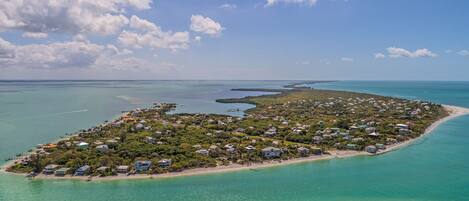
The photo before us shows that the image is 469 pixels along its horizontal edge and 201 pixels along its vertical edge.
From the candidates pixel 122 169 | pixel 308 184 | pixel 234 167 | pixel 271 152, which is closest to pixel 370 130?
pixel 271 152

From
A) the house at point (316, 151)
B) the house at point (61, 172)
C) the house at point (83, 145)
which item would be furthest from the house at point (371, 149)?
the house at point (83, 145)

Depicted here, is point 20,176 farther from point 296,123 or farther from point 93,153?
point 296,123

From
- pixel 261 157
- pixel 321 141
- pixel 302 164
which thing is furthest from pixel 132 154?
pixel 321 141

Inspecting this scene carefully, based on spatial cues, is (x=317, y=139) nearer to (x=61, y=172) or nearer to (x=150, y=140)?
(x=150, y=140)

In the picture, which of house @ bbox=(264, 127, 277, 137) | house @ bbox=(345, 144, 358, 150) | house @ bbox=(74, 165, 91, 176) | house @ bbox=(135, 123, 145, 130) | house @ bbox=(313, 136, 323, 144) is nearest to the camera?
house @ bbox=(74, 165, 91, 176)

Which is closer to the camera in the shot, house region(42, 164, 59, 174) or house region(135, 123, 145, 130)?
house region(42, 164, 59, 174)

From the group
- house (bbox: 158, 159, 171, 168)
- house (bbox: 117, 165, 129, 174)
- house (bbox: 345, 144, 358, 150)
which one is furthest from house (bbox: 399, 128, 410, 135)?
house (bbox: 117, 165, 129, 174)

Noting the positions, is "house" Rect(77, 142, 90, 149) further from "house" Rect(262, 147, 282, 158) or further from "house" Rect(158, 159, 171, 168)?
"house" Rect(262, 147, 282, 158)

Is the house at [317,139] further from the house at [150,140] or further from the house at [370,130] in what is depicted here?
the house at [150,140]
